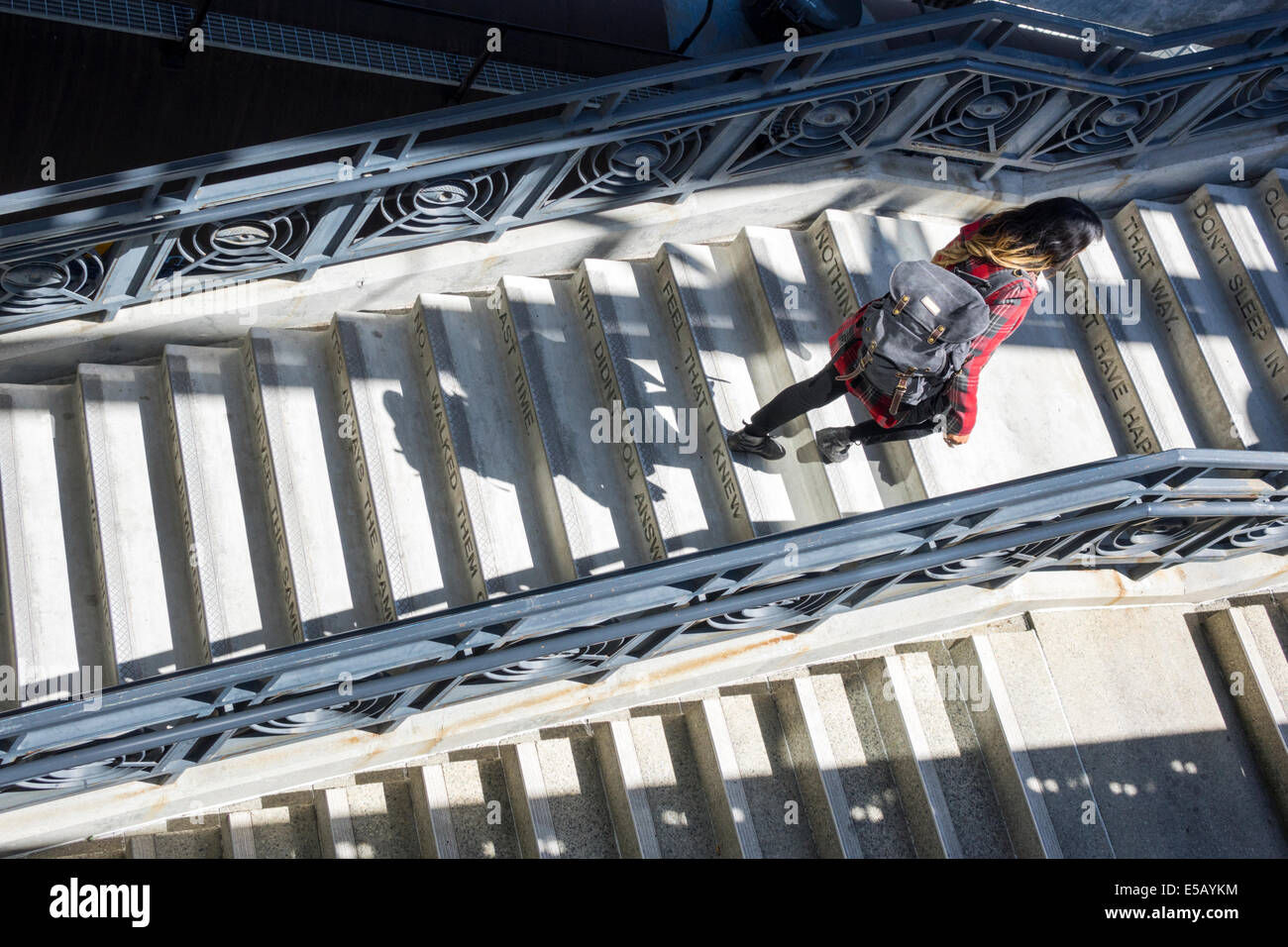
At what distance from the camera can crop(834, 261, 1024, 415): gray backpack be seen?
481cm

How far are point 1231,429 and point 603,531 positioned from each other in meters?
3.26

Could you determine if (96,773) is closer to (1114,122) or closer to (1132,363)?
(1132,363)

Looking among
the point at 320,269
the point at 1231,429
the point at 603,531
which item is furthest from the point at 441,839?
the point at 1231,429

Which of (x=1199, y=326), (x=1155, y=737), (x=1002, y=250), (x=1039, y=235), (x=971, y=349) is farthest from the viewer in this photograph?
(x=1199, y=326)

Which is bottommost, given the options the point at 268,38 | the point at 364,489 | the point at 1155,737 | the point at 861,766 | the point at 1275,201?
the point at 1155,737

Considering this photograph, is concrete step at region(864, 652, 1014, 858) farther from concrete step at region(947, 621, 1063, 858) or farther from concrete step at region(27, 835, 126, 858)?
concrete step at region(27, 835, 126, 858)

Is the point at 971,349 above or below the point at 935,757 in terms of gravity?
above

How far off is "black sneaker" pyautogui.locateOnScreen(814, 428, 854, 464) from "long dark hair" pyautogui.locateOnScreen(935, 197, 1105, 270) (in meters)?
1.30

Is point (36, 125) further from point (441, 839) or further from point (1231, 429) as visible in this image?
point (1231, 429)

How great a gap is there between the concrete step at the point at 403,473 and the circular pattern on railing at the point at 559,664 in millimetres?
575

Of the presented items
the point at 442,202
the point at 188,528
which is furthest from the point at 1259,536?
the point at 188,528

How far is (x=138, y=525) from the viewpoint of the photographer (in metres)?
5.70

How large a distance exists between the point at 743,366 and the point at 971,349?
1.52m

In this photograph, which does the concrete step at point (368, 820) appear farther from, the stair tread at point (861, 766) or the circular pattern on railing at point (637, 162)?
the circular pattern on railing at point (637, 162)
